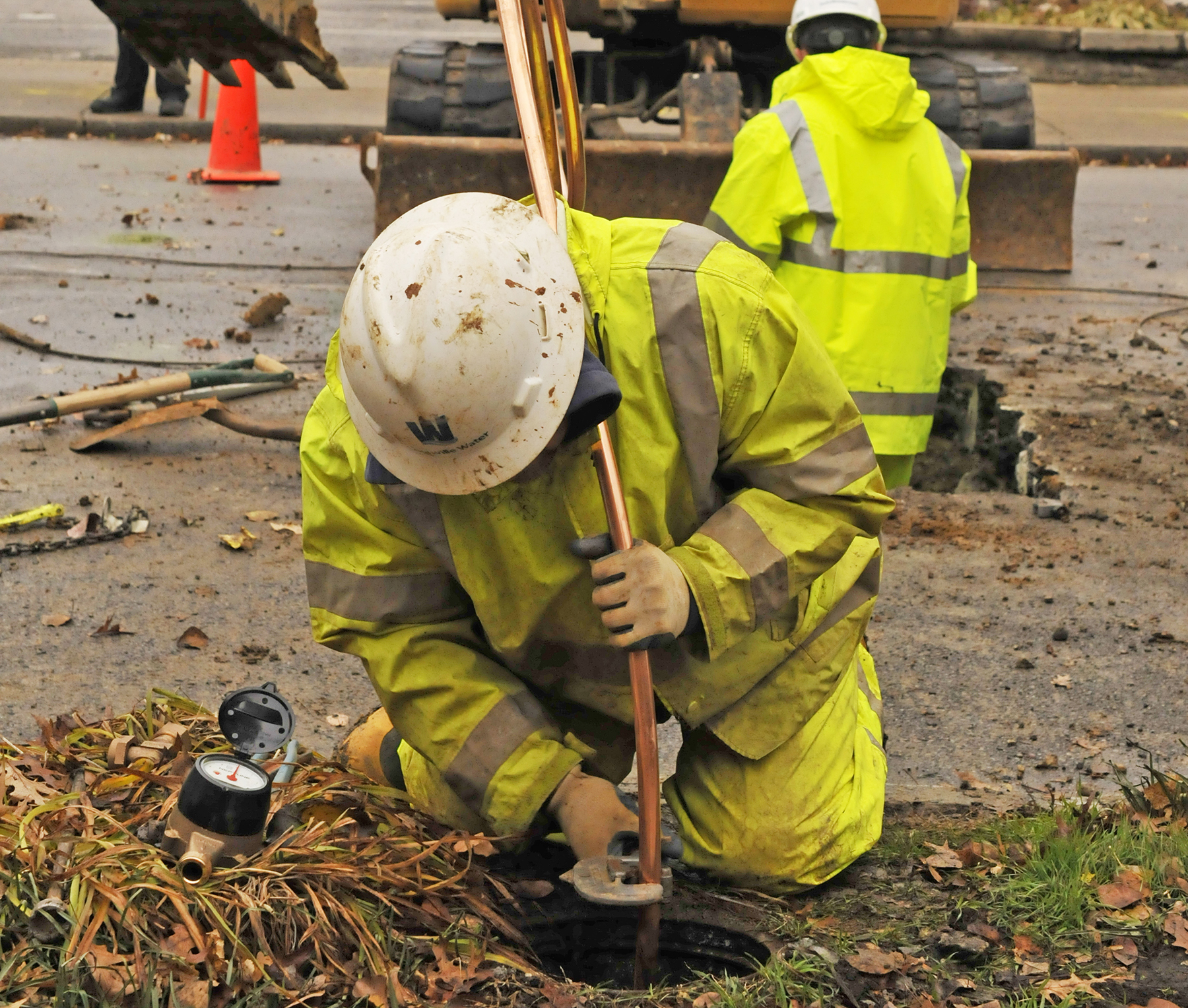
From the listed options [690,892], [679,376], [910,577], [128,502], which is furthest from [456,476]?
[128,502]

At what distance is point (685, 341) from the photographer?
2684mm

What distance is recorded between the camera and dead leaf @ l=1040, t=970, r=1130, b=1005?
2568 millimetres

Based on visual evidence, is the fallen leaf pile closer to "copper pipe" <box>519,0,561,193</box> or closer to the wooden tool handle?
"copper pipe" <box>519,0,561,193</box>

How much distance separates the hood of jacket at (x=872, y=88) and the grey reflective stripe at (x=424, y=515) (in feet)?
8.92

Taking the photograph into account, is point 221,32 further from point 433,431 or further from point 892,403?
point 433,431

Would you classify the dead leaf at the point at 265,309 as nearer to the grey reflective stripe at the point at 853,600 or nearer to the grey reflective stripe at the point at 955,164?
the grey reflective stripe at the point at 955,164

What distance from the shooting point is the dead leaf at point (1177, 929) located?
2.69 meters

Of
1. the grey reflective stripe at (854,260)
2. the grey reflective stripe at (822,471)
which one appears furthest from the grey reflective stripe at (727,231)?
the grey reflective stripe at (822,471)

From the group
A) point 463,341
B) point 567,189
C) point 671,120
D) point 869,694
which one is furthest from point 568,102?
point 671,120

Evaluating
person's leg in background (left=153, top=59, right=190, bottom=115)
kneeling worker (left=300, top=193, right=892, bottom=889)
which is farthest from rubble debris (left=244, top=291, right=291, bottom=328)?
person's leg in background (left=153, top=59, right=190, bottom=115)

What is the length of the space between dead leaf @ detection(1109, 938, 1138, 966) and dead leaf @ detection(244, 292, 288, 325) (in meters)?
5.69

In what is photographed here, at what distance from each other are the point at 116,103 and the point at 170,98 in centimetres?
53

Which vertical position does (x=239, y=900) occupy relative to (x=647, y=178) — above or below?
below

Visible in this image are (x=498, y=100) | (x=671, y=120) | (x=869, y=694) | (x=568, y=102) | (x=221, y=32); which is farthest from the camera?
(x=671, y=120)
